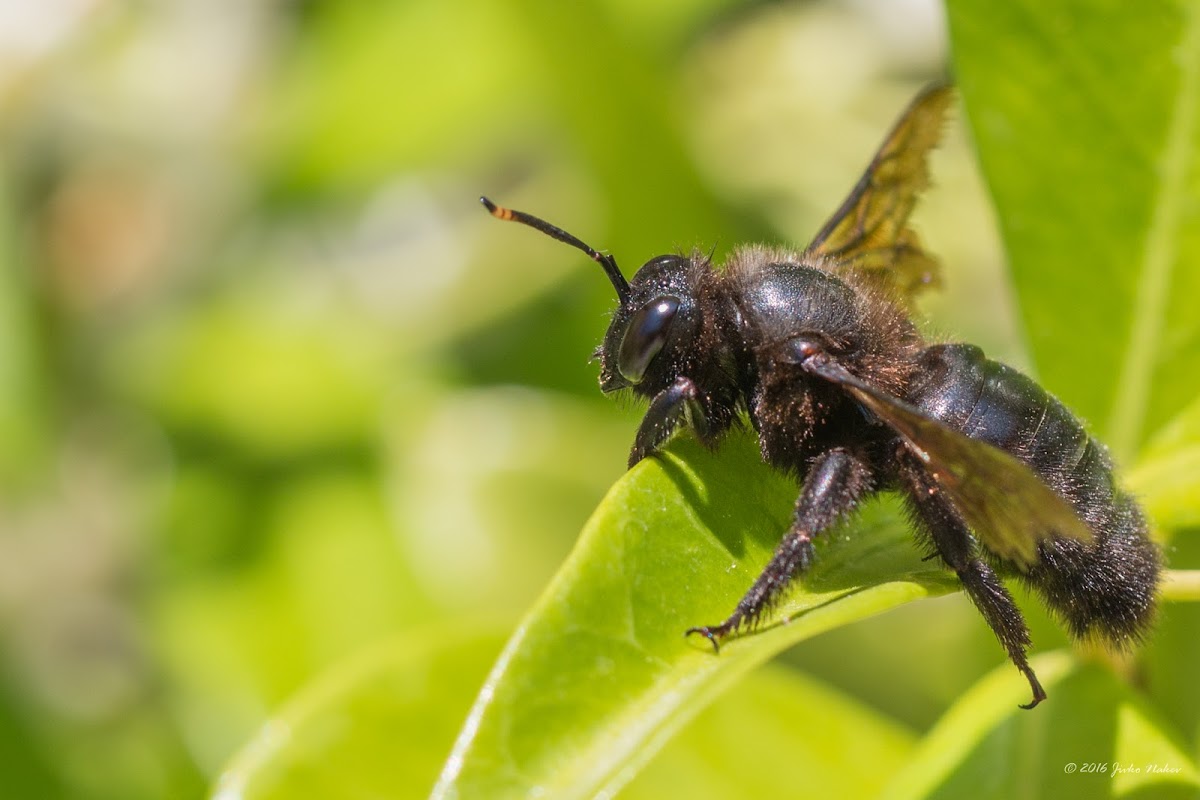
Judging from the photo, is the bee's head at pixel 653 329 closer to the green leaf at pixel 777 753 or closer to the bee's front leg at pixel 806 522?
the bee's front leg at pixel 806 522

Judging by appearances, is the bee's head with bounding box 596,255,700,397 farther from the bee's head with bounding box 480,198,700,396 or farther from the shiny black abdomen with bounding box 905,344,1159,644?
the shiny black abdomen with bounding box 905,344,1159,644

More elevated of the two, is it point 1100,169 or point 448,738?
point 1100,169

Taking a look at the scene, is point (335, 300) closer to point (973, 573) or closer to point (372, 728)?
point (372, 728)

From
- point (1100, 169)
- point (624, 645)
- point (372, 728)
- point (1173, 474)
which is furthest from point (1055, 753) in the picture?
point (372, 728)

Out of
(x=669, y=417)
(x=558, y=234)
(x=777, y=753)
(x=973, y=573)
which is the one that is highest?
(x=558, y=234)

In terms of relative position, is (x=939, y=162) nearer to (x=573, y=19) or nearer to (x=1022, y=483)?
(x=573, y=19)

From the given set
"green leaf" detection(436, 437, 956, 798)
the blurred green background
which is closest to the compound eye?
"green leaf" detection(436, 437, 956, 798)

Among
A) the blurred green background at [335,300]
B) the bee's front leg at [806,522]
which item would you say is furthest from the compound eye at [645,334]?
the blurred green background at [335,300]
